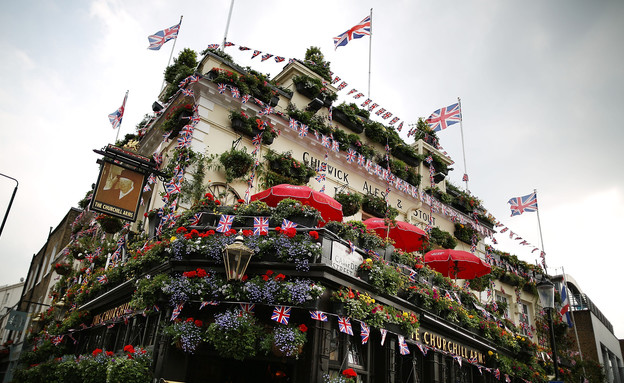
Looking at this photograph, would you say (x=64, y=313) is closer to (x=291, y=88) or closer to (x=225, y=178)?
(x=225, y=178)

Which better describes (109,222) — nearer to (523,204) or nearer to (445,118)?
(445,118)

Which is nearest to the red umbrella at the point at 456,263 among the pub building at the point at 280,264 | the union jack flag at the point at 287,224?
the pub building at the point at 280,264

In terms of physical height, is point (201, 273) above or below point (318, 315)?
above

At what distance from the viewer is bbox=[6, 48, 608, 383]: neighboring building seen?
1038 cm

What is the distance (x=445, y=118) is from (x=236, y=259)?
528 inches

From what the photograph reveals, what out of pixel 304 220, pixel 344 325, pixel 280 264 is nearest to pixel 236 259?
pixel 280 264

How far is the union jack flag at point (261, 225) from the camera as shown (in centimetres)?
1100

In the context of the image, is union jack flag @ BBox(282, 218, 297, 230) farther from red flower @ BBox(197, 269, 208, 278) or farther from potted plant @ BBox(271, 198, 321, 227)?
red flower @ BBox(197, 269, 208, 278)

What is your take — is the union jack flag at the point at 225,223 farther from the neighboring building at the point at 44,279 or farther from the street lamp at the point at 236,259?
the neighboring building at the point at 44,279

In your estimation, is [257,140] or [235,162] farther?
[257,140]

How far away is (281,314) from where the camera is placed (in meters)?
9.66

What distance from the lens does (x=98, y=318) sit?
15.8 m

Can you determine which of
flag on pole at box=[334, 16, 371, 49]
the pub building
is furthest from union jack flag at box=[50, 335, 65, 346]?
flag on pole at box=[334, 16, 371, 49]

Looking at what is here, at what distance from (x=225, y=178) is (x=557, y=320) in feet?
72.6
